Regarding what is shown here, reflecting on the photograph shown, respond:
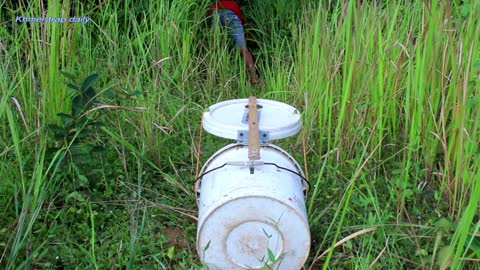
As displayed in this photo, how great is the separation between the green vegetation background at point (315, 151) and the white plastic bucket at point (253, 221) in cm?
12

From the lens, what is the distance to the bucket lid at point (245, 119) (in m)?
2.25

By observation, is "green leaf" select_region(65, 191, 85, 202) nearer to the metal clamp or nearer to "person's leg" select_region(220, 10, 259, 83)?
the metal clamp

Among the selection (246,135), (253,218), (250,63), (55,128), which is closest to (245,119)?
(246,135)

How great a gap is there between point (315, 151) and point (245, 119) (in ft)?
1.98

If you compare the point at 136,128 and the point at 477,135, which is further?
the point at 136,128

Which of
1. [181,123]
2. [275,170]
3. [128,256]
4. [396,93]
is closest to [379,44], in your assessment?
[396,93]

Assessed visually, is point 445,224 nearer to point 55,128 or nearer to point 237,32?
point 55,128

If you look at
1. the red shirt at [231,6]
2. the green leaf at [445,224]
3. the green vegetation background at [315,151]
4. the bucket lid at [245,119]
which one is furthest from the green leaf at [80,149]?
the red shirt at [231,6]

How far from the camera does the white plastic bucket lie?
2002 mm

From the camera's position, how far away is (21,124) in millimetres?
2680

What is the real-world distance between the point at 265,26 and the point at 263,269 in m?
2.81

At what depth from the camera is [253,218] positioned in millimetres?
2014

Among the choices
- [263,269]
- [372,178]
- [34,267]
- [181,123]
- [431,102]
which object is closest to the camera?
[263,269]

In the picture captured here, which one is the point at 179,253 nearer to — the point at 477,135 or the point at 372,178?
the point at 372,178
